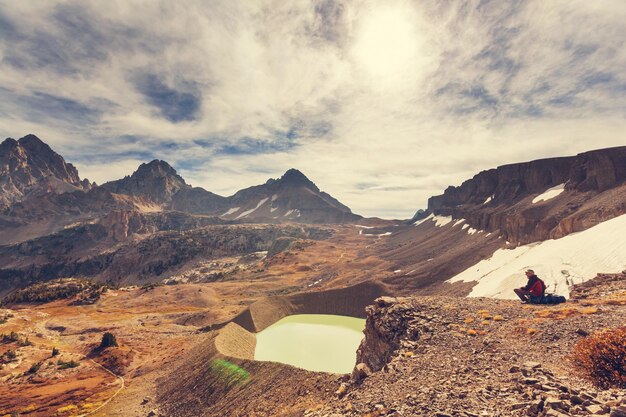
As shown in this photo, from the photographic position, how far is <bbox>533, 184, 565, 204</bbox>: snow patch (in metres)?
79.0

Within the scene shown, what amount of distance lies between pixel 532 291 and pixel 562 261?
2320cm

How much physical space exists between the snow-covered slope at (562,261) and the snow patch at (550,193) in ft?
98.6

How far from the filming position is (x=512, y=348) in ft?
52.2

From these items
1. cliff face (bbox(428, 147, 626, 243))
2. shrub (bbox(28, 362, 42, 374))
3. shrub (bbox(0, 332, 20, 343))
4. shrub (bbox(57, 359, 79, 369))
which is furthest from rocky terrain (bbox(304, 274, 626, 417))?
shrub (bbox(0, 332, 20, 343))

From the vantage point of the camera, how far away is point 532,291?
23.9 metres

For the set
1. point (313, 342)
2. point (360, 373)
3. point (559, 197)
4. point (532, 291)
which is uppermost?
point (559, 197)

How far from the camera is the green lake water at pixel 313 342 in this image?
34.4m

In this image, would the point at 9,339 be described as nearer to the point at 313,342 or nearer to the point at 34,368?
the point at 34,368

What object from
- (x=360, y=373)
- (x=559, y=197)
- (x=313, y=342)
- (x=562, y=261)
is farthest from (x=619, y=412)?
(x=559, y=197)

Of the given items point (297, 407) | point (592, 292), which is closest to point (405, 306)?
point (297, 407)

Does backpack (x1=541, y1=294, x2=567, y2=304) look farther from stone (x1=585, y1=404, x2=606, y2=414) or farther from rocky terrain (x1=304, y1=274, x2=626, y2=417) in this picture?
stone (x1=585, y1=404, x2=606, y2=414)

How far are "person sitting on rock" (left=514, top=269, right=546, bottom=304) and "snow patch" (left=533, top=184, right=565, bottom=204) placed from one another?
2723 inches

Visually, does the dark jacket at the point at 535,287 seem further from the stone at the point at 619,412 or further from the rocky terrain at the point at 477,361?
the stone at the point at 619,412

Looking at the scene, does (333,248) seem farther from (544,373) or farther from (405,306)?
(544,373)
